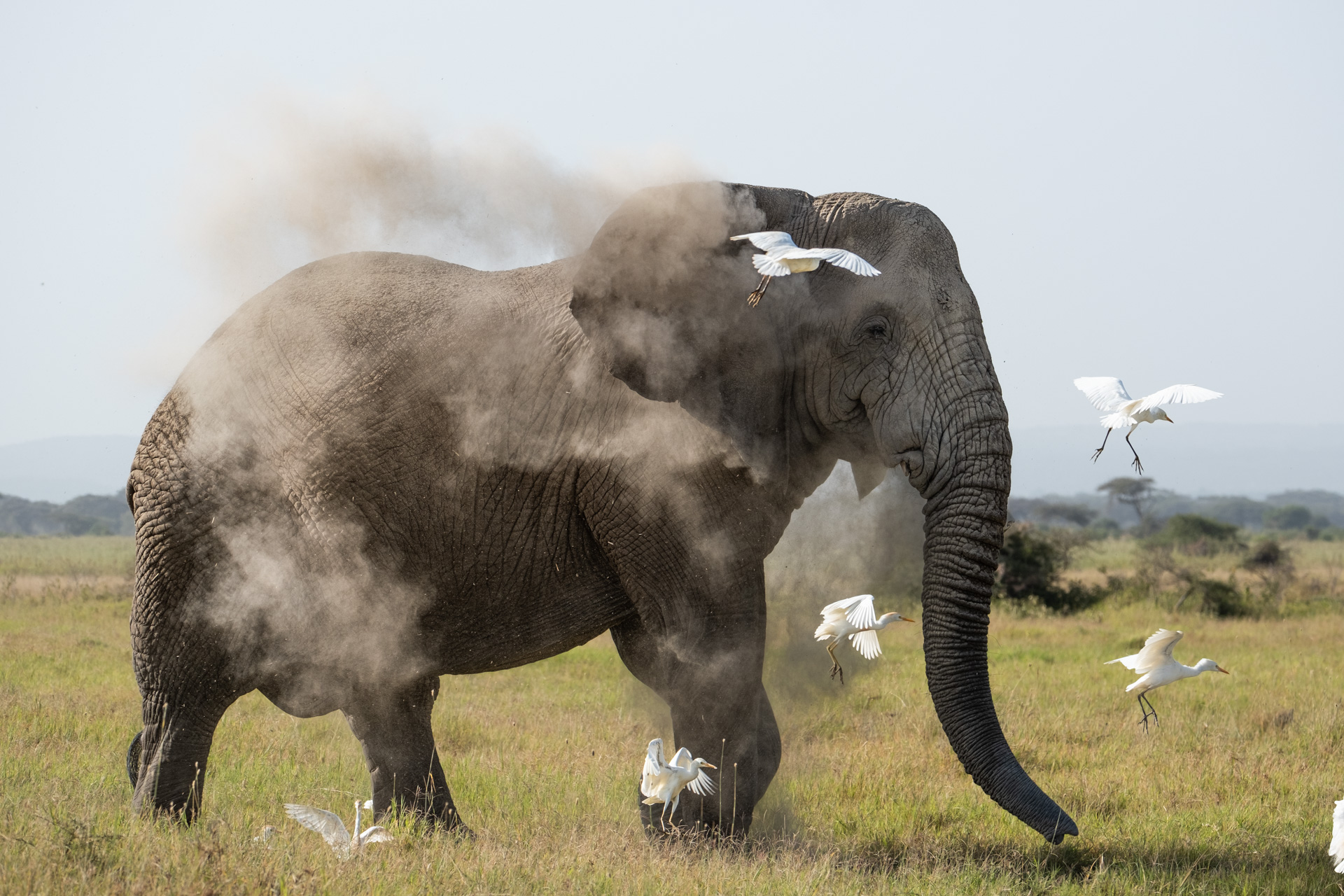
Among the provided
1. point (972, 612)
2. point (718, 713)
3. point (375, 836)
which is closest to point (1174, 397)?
point (972, 612)

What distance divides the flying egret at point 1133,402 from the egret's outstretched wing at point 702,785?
1848 millimetres

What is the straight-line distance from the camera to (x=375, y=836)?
472 centimetres

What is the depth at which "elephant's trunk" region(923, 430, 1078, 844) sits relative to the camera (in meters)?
4.82

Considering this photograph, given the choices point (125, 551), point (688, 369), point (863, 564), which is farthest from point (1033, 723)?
point (125, 551)

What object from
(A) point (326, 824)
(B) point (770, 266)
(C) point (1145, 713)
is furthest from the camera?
(C) point (1145, 713)

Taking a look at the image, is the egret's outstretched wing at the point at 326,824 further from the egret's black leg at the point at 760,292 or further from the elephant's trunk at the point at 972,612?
the egret's black leg at the point at 760,292

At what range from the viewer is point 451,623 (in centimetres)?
555

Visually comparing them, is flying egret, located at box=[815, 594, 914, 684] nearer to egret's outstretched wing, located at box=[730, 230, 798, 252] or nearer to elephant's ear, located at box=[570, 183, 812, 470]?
elephant's ear, located at box=[570, 183, 812, 470]

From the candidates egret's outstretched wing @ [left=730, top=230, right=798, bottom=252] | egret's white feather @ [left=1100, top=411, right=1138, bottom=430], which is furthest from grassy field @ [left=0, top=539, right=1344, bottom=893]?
egret's outstretched wing @ [left=730, top=230, right=798, bottom=252]

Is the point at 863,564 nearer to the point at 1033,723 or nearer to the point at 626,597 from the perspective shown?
the point at 626,597

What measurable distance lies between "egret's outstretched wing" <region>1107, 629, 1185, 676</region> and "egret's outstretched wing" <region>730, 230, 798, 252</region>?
2.24 metres

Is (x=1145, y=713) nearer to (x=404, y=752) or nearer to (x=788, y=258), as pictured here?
(x=404, y=752)

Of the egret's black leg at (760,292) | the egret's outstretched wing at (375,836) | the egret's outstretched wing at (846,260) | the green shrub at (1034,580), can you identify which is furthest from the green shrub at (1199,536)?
the egret's outstretched wing at (375,836)

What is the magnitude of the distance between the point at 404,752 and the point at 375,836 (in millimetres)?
1243
